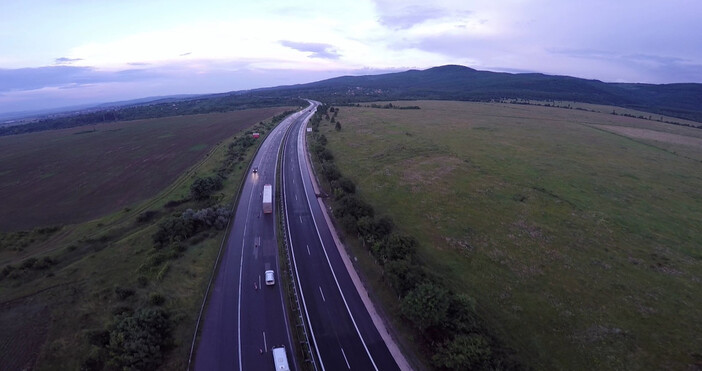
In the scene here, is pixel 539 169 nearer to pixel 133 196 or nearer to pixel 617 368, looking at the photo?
pixel 617 368

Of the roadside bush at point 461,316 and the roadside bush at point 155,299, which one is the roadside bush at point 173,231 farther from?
the roadside bush at point 461,316

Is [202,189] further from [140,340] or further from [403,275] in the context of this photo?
[403,275]

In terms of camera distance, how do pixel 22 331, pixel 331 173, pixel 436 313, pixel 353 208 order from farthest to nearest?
pixel 331 173, pixel 353 208, pixel 22 331, pixel 436 313

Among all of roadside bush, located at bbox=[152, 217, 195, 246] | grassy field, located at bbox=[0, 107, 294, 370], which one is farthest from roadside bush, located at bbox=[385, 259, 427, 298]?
roadside bush, located at bbox=[152, 217, 195, 246]

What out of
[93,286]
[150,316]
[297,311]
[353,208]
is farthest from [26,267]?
[353,208]

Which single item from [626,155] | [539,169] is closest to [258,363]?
[539,169]

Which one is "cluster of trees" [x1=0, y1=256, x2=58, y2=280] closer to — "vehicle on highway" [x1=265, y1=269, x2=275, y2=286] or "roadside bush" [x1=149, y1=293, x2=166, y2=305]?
"roadside bush" [x1=149, y1=293, x2=166, y2=305]
